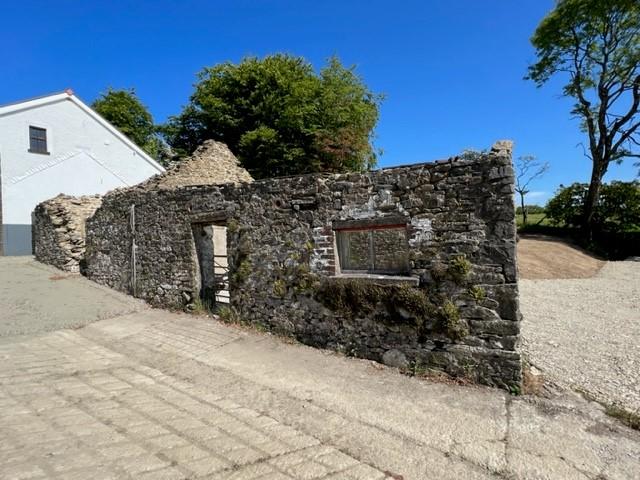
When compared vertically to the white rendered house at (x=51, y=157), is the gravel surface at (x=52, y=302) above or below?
below

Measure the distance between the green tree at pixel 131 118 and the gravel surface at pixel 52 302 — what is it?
18.5 metres

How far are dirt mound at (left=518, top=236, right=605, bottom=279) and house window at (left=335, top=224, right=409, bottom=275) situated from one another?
396 inches

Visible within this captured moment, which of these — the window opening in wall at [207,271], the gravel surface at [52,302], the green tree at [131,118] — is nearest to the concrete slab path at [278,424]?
the gravel surface at [52,302]

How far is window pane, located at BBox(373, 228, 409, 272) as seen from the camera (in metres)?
5.20

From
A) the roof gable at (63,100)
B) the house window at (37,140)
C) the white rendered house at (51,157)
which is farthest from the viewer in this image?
the house window at (37,140)

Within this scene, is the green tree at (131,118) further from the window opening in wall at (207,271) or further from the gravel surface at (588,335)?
the gravel surface at (588,335)

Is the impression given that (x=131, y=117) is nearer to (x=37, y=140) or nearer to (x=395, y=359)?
(x=37, y=140)

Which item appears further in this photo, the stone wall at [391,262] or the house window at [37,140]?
the house window at [37,140]

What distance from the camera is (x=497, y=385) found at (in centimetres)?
427

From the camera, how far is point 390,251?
536 centimetres

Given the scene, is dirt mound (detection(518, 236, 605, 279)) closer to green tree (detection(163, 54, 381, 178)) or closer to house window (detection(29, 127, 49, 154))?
green tree (detection(163, 54, 381, 178))

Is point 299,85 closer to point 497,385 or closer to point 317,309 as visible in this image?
point 317,309

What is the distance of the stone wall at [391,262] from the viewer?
14.1ft

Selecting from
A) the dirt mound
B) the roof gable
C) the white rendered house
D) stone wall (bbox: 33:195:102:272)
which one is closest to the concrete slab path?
stone wall (bbox: 33:195:102:272)
